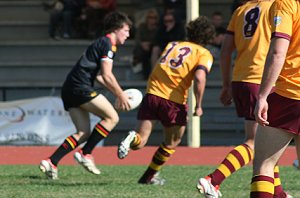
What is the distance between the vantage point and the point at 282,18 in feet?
18.3

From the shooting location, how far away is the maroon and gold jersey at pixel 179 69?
30.5ft

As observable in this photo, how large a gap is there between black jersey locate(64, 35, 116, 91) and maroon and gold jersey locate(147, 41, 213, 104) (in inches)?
28.3

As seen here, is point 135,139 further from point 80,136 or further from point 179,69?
point 80,136

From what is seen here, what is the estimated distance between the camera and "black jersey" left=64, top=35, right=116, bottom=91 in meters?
9.88

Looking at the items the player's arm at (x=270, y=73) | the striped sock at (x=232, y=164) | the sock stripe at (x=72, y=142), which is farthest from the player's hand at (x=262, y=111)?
the sock stripe at (x=72, y=142)

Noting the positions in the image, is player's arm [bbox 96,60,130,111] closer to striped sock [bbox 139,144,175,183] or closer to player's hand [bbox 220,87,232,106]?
striped sock [bbox 139,144,175,183]

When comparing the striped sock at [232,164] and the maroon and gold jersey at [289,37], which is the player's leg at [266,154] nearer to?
the maroon and gold jersey at [289,37]

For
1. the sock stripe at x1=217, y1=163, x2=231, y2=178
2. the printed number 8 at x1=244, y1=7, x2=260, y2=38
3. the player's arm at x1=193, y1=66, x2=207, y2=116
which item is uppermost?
the printed number 8 at x1=244, y1=7, x2=260, y2=38

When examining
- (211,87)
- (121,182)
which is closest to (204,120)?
(211,87)

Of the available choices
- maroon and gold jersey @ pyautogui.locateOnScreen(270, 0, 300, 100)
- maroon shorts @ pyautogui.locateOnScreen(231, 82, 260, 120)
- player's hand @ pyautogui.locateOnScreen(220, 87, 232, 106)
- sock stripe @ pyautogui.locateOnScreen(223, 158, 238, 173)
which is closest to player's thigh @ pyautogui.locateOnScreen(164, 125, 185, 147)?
player's hand @ pyautogui.locateOnScreen(220, 87, 232, 106)

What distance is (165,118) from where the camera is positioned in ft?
30.4

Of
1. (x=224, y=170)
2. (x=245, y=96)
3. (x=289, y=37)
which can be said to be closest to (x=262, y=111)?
(x=289, y=37)

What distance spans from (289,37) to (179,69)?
3.83 meters

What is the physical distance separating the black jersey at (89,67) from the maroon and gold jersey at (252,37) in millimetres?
2140
